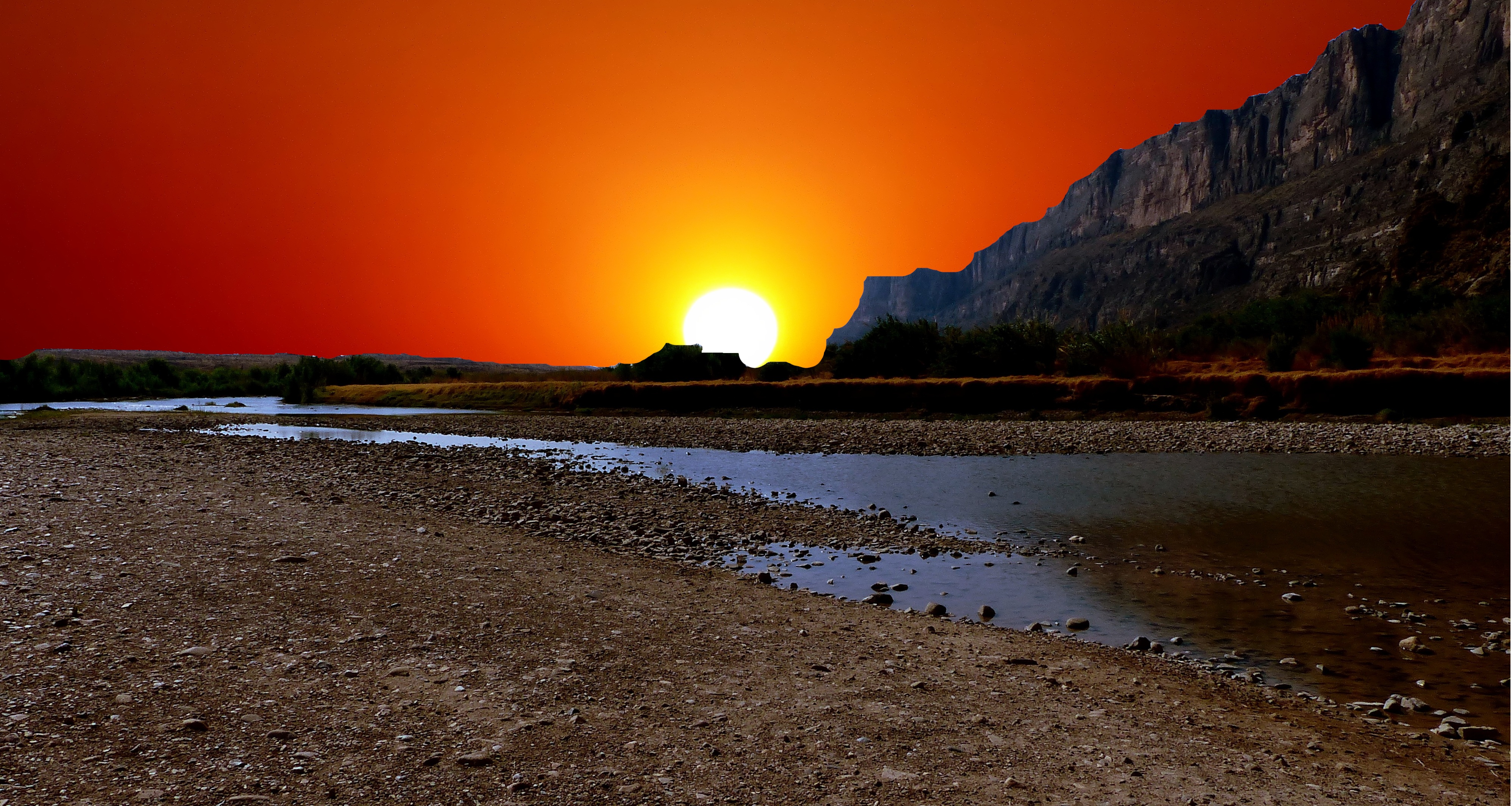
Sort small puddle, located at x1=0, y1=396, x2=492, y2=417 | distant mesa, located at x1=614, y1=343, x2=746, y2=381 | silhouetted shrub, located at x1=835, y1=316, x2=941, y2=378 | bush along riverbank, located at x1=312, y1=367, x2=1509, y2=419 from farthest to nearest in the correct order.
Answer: distant mesa, located at x1=614, y1=343, x2=746, y2=381 < small puddle, located at x1=0, y1=396, x2=492, y2=417 < silhouetted shrub, located at x1=835, y1=316, x2=941, y2=378 < bush along riverbank, located at x1=312, y1=367, x2=1509, y2=419

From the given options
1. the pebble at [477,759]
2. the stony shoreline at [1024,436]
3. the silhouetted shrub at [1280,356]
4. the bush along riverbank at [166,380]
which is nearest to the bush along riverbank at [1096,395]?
the stony shoreline at [1024,436]

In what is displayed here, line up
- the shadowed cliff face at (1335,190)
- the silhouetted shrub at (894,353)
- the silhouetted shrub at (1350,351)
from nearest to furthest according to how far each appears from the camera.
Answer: the silhouetted shrub at (1350,351) < the silhouetted shrub at (894,353) < the shadowed cliff face at (1335,190)

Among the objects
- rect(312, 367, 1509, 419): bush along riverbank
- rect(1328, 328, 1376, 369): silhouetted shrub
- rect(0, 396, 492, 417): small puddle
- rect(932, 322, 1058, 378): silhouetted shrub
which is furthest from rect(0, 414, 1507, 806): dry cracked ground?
rect(0, 396, 492, 417): small puddle

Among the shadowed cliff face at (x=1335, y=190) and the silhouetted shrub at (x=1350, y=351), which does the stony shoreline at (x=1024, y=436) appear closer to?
the silhouetted shrub at (x=1350, y=351)

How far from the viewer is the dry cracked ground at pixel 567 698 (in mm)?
4570

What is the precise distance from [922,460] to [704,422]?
14979 millimetres

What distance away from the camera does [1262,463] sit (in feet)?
68.1

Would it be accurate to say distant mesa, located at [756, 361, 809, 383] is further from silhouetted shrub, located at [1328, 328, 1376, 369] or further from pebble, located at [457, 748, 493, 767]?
pebble, located at [457, 748, 493, 767]

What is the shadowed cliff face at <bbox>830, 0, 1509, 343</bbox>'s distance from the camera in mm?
73562

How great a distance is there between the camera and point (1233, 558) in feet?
36.4

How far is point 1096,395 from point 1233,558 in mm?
24513

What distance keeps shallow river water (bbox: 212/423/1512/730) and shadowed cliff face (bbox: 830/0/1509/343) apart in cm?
3937

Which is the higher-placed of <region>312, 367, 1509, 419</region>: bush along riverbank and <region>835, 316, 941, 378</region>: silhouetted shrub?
<region>835, 316, 941, 378</region>: silhouetted shrub

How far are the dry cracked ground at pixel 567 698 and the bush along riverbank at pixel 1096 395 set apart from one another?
2824 centimetres
